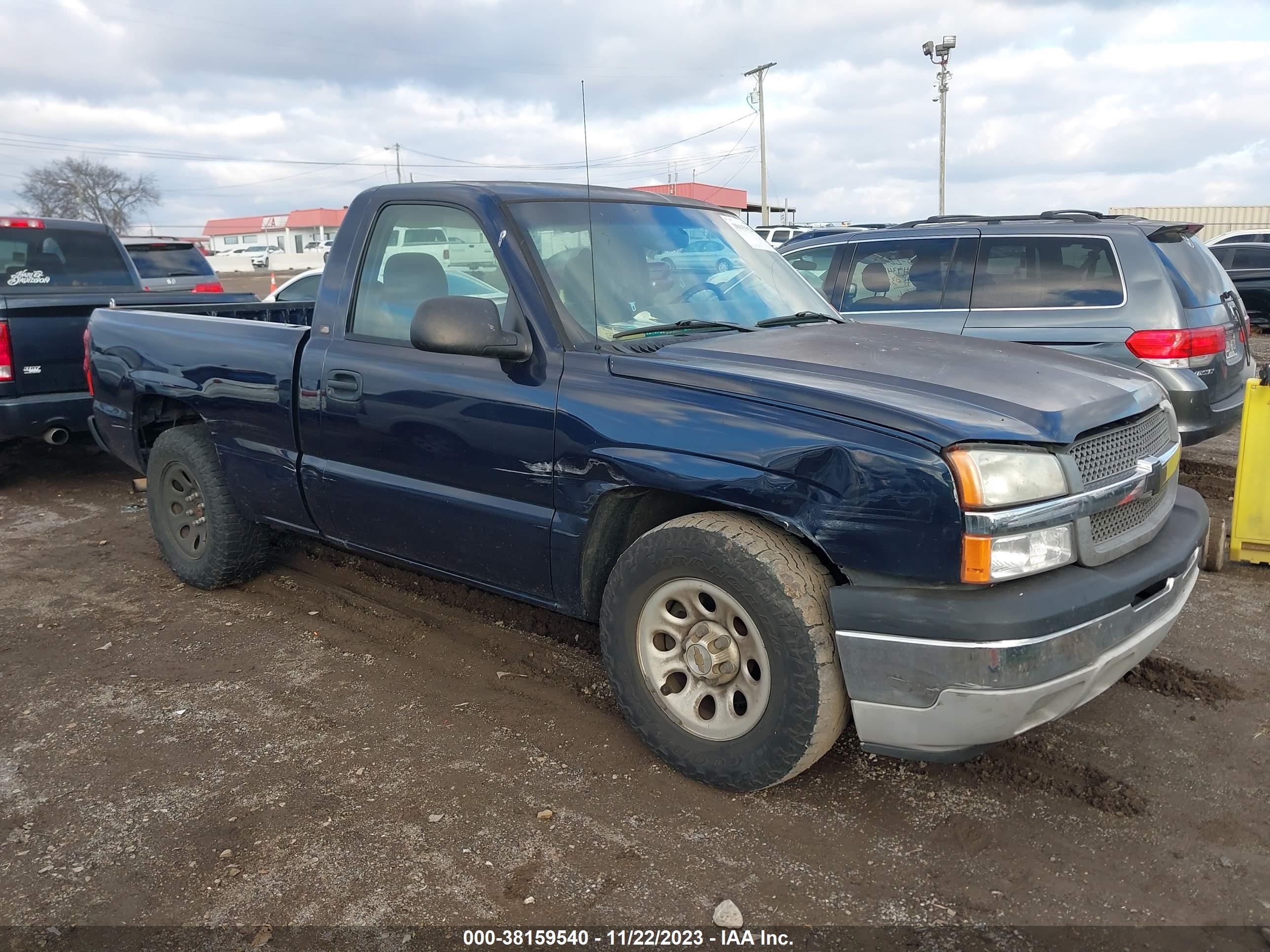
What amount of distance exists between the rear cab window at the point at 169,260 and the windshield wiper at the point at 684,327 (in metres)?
12.2

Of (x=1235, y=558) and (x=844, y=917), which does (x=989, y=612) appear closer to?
(x=844, y=917)

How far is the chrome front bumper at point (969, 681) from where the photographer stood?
2492 millimetres

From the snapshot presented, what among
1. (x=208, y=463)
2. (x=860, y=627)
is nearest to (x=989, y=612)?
(x=860, y=627)

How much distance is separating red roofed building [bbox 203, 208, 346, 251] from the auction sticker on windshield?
71543 millimetres

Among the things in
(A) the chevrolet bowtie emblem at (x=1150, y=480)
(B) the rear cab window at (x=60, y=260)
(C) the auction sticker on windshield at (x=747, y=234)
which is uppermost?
(B) the rear cab window at (x=60, y=260)

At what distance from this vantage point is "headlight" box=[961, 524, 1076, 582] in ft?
8.16

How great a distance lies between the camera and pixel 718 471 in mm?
2834

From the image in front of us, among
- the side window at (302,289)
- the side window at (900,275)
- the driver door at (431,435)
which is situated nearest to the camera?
the driver door at (431,435)

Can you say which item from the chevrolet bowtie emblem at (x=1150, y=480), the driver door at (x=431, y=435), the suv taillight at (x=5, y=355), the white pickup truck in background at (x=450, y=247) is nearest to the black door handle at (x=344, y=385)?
the driver door at (x=431, y=435)

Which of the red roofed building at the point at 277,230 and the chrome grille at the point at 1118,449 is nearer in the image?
Answer: the chrome grille at the point at 1118,449

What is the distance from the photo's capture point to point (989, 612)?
8.13ft

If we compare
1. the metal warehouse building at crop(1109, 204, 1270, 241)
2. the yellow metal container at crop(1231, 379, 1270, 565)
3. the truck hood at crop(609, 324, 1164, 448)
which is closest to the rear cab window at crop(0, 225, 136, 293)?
the truck hood at crop(609, 324, 1164, 448)

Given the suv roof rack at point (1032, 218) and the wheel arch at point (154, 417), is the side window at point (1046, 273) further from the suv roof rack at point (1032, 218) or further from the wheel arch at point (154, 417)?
the wheel arch at point (154, 417)

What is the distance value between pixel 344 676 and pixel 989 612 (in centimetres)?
263
